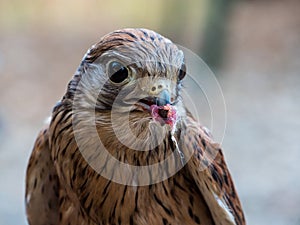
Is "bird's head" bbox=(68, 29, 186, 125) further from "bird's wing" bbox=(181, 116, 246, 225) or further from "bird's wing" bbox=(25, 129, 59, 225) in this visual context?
"bird's wing" bbox=(25, 129, 59, 225)

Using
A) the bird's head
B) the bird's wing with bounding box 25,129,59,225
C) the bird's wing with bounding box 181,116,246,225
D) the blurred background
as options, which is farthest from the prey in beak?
the blurred background

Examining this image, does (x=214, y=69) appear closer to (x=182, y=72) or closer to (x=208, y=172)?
(x=208, y=172)

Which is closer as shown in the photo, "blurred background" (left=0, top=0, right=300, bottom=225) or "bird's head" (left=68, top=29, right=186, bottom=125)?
"bird's head" (left=68, top=29, right=186, bottom=125)

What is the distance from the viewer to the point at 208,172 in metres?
1.19

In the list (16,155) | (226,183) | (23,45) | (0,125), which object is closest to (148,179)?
(226,183)

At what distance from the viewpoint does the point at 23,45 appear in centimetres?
393

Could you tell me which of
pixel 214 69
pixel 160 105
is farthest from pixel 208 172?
pixel 214 69

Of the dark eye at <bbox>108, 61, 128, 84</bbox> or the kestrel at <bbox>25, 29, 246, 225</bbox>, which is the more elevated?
the dark eye at <bbox>108, 61, 128, 84</bbox>

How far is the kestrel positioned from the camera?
1.00m

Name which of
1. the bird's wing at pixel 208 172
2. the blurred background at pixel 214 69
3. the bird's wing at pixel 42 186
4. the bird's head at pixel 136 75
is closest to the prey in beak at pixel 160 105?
the bird's head at pixel 136 75

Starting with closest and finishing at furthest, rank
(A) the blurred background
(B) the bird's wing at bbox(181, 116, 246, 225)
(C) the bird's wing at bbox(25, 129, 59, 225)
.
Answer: (B) the bird's wing at bbox(181, 116, 246, 225) → (C) the bird's wing at bbox(25, 129, 59, 225) → (A) the blurred background

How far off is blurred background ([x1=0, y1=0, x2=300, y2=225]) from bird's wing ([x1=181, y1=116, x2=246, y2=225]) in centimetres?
128

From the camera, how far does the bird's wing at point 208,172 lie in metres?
1.16

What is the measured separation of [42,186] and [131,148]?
0.34 m
